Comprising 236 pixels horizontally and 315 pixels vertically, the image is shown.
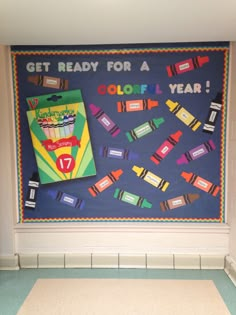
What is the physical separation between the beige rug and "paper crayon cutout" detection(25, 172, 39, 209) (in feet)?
1.24

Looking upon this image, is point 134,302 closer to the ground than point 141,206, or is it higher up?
closer to the ground

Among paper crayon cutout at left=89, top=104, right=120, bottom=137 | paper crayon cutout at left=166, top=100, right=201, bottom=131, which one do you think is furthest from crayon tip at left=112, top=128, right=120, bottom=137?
paper crayon cutout at left=166, top=100, right=201, bottom=131

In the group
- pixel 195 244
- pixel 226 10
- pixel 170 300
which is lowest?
pixel 170 300

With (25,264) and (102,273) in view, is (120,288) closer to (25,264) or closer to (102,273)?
(102,273)

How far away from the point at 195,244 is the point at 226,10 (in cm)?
108

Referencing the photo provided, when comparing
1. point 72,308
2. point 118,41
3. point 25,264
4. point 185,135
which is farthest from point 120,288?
point 118,41

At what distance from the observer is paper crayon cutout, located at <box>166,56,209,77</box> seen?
5.44 ft

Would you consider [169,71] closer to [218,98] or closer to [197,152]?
[218,98]

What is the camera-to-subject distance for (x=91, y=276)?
1645mm

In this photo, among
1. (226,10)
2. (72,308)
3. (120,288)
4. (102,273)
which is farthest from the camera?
(102,273)

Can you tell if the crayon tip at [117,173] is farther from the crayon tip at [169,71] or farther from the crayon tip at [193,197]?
the crayon tip at [169,71]

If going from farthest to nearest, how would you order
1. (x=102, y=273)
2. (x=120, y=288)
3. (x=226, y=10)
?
1. (x=102, y=273)
2. (x=120, y=288)
3. (x=226, y=10)

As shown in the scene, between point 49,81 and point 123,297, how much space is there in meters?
1.05

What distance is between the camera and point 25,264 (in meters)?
1.75
